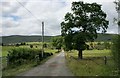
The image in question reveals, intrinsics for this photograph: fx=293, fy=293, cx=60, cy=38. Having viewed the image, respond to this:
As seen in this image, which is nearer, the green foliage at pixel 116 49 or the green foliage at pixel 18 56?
the green foliage at pixel 116 49

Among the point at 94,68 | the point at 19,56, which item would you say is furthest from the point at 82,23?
the point at 94,68

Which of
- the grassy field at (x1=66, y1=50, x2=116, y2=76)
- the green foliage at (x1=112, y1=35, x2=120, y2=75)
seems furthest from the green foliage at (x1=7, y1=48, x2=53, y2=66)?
the green foliage at (x1=112, y1=35, x2=120, y2=75)

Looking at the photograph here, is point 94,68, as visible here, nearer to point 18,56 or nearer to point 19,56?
point 18,56

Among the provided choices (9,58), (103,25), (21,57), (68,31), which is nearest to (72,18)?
A: (68,31)

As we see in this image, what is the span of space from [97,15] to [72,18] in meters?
5.40

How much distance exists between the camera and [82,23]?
58.4 metres

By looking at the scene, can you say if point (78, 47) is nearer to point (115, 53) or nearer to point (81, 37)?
point (81, 37)

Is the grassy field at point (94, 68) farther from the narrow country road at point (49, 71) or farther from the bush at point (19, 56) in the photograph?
the bush at point (19, 56)

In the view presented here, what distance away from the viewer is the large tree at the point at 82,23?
58.8 meters

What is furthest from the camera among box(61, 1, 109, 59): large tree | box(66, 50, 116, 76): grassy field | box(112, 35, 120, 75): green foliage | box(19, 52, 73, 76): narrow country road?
box(61, 1, 109, 59): large tree

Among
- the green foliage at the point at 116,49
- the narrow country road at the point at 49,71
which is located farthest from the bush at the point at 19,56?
the green foliage at the point at 116,49

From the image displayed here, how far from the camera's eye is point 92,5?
60750 millimetres

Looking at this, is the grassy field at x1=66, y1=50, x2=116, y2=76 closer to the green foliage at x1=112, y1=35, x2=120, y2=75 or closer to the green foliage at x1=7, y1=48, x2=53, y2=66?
the green foliage at x1=112, y1=35, x2=120, y2=75

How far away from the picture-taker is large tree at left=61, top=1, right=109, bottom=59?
58.8m
